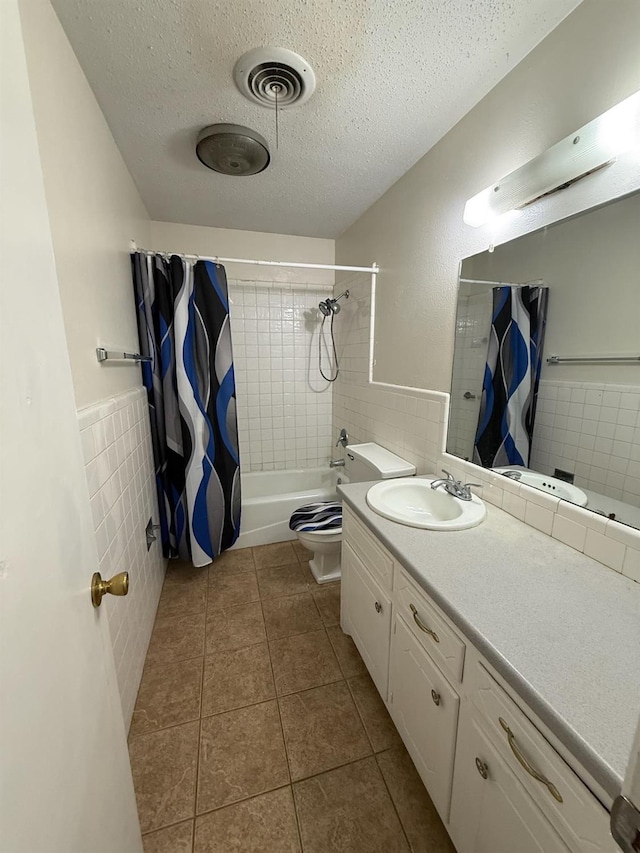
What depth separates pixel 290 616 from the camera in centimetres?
179

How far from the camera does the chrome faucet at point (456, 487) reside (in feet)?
4.23

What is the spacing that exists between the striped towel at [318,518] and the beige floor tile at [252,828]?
3.46 feet

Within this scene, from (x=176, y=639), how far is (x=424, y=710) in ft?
4.19

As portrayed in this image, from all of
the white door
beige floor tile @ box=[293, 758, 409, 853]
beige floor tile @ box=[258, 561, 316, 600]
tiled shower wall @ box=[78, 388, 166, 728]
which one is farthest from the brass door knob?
beige floor tile @ box=[258, 561, 316, 600]

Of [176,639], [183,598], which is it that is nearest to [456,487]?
[176,639]

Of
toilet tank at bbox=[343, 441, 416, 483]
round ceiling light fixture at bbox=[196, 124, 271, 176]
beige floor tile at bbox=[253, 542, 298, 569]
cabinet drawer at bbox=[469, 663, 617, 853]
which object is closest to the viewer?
cabinet drawer at bbox=[469, 663, 617, 853]

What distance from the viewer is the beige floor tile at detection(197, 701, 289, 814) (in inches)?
42.7

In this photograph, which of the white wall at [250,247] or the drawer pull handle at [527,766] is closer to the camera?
the drawer pull handle at [527,766]

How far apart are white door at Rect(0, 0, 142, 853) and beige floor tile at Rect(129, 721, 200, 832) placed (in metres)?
0.62

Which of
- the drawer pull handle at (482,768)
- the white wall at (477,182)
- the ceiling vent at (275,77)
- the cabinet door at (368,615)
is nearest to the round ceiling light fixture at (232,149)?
the ceiling vent at (275,77)

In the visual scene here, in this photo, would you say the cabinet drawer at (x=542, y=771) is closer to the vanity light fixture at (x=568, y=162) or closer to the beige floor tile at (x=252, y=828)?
the beige floor tile at (x=252, y=828)

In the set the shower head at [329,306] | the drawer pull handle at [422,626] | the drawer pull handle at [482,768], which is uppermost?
the shower head at [329,306]

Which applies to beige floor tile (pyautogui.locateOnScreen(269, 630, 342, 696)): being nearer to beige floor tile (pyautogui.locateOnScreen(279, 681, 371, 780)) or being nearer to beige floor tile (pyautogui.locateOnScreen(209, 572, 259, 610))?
beige floor tile (pyautogui.locateOnScreen(279, 681, 371, 780))

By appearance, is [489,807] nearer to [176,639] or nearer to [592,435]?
[592,435]
